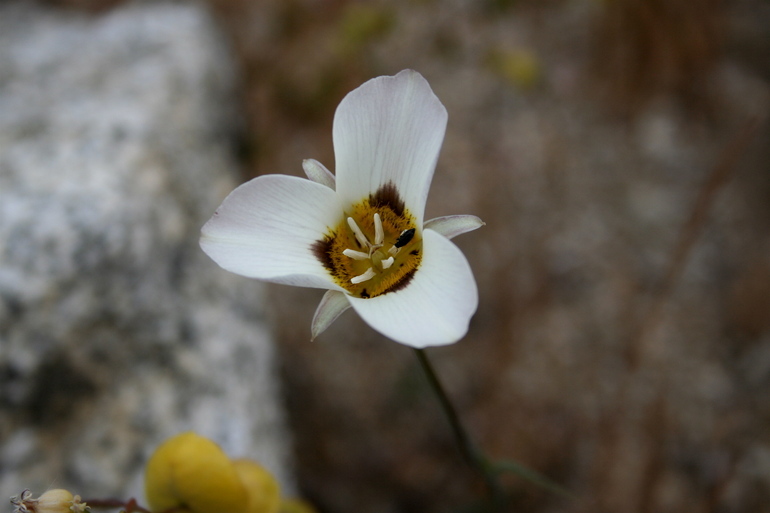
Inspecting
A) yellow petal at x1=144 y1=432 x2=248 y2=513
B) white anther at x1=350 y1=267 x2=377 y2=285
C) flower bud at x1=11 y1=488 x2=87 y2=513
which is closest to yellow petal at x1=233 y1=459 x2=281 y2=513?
yellow petal at x1=144 y1=432 x2=248 y2=513

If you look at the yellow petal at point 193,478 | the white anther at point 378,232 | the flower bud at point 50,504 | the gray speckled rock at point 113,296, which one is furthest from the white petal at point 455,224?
the gray speckled rock at point 113,296

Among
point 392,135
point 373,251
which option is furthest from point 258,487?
point 392,135

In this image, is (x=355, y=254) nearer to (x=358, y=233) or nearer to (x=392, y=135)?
(x=358, y=233)

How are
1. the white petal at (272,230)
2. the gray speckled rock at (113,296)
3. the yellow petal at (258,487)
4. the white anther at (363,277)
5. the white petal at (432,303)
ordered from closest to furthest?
the white petal at (432,303) → the white petal at (272,230) → the white anther at (363,277) → the yellow petal at (258,487) → the gray speckled rock at (113,296)

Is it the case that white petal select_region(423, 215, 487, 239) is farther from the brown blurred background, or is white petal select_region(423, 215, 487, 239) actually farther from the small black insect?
the brown blurred background

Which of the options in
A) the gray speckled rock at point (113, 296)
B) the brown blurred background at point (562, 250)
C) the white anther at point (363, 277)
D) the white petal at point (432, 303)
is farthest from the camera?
the brown blurred background at point (562, 250)

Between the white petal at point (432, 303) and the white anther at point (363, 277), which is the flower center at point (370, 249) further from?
the white petal at point (432, 303)
